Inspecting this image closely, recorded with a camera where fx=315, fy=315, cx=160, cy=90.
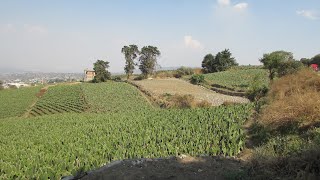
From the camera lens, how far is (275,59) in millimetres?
45219

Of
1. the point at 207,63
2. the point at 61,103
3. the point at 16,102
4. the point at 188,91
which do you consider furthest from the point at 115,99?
the point at 207,63

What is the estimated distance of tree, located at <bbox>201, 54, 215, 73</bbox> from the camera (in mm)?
78062

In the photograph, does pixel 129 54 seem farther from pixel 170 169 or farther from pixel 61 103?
pixel 170 169

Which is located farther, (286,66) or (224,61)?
(224,61)

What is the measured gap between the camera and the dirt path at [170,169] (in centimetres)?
739

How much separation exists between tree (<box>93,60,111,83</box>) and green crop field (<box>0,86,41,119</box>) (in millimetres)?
16648

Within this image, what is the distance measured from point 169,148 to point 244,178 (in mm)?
8184

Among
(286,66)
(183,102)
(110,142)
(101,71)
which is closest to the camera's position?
(110,142)

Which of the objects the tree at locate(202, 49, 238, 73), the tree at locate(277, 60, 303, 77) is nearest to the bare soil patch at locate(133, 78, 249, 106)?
the tree at locate(277, 60, 303, 77)

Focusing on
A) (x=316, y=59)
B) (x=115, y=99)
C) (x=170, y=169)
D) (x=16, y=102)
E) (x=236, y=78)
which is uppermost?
(x=316, y=59)

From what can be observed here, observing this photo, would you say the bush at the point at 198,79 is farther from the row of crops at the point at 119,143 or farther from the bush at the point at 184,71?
the row of crops at the point at 119,143

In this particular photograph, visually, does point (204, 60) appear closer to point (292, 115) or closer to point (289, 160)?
point (292, 115)

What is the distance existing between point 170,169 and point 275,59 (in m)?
41.3

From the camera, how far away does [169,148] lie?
14.7 metres
